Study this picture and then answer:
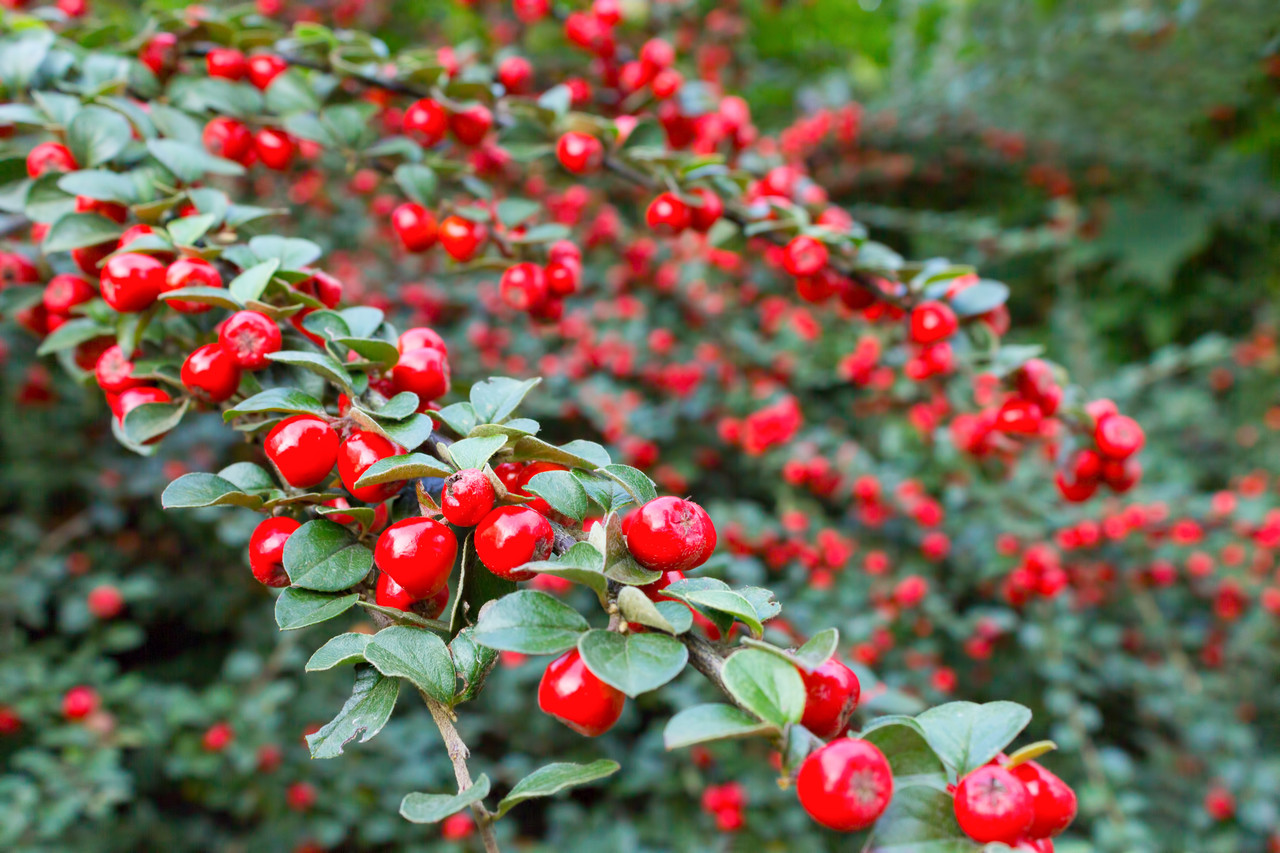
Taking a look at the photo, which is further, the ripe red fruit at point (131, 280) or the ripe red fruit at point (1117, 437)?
the ripe red fruit at point (1117, 437)

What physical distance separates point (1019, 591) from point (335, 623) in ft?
5.75

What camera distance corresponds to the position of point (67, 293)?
998 mm

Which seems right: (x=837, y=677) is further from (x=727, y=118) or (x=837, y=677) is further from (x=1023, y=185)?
(x=1023, y=185)

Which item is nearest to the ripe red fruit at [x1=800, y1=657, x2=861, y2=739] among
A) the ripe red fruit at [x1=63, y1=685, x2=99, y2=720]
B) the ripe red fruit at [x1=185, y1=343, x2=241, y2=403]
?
the ripe red fruit at [x1=185, y1=343, x2=241, y2=403]

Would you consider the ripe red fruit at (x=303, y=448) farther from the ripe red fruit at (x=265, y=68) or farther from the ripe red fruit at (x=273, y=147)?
the ripe red fruit at (x=265, y=68)

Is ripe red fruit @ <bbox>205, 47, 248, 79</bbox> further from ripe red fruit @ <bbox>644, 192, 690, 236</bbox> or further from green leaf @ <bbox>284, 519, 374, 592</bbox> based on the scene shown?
green leaf @ <bbox>284, 519, 374, 592</bbox>

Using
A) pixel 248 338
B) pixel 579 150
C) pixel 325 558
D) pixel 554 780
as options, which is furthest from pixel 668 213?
pixel 554 780

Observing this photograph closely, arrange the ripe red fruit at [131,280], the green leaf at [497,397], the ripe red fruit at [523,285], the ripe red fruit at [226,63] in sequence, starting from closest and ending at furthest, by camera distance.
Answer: the green leaf at [497,397] → the ripe red fruit at [131,280] → the ripe red fruit at [523,285] → the ripe red fruit at [226,63]

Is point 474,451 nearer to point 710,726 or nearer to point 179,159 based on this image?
point 710,726

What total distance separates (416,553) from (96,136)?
79cm

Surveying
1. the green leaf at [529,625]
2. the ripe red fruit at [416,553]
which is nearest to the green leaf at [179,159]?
the ripe red fruit at [416,553]

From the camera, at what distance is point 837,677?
0.59m

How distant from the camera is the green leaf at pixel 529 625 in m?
0.55

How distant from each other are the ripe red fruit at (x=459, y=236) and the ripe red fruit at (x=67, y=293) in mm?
475
